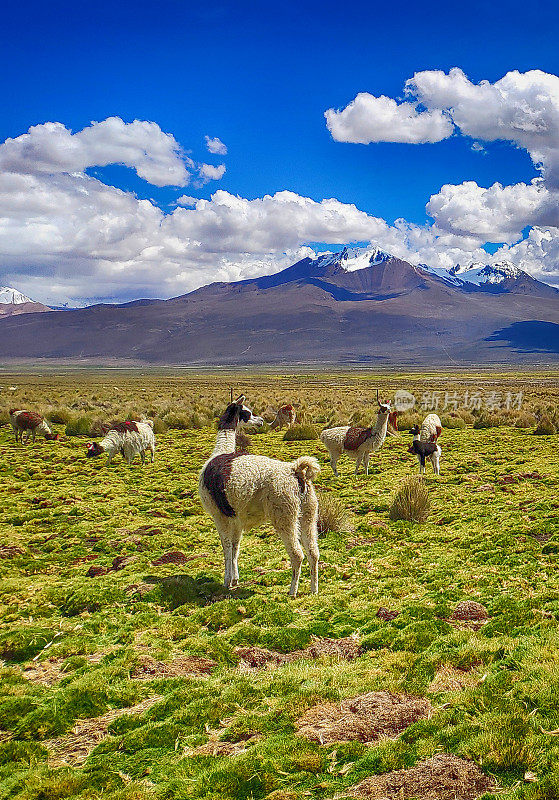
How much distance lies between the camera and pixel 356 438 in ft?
57.8

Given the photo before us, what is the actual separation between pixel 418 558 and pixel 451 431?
62.8 ft

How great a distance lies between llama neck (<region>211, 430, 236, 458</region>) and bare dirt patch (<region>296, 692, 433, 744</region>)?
529cm

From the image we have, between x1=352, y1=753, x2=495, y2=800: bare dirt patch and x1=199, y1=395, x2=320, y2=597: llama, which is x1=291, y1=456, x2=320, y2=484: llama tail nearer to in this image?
x1=199, y1=395, x2=320, y2=597: llama

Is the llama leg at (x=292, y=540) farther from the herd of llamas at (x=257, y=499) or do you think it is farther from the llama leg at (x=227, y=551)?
the llama leg at (x=227, y=551)

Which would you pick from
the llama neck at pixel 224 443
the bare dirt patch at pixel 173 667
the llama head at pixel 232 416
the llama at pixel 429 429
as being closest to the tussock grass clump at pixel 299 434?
the llama at pixel 429 429

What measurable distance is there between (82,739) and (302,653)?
106 inches

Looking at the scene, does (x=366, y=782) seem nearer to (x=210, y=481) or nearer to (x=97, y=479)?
(x=210, y=481)

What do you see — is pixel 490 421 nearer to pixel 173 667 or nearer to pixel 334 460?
pixel 334 460

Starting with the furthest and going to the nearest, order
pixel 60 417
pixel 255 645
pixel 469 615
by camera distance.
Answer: pixel 60 417
pixel 469 615
pixel 255 645

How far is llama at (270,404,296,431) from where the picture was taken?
27.8m

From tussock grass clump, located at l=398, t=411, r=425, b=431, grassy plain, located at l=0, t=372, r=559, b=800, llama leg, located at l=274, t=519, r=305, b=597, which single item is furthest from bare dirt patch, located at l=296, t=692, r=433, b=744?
tussock grass clump, located at l=398, t=411, r=425, b=431

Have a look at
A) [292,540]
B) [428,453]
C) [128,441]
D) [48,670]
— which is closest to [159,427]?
[128,441]

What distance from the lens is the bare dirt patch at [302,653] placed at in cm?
649

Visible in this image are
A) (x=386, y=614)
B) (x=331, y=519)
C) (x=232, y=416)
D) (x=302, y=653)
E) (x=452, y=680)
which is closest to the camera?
(x=452, y=680)
